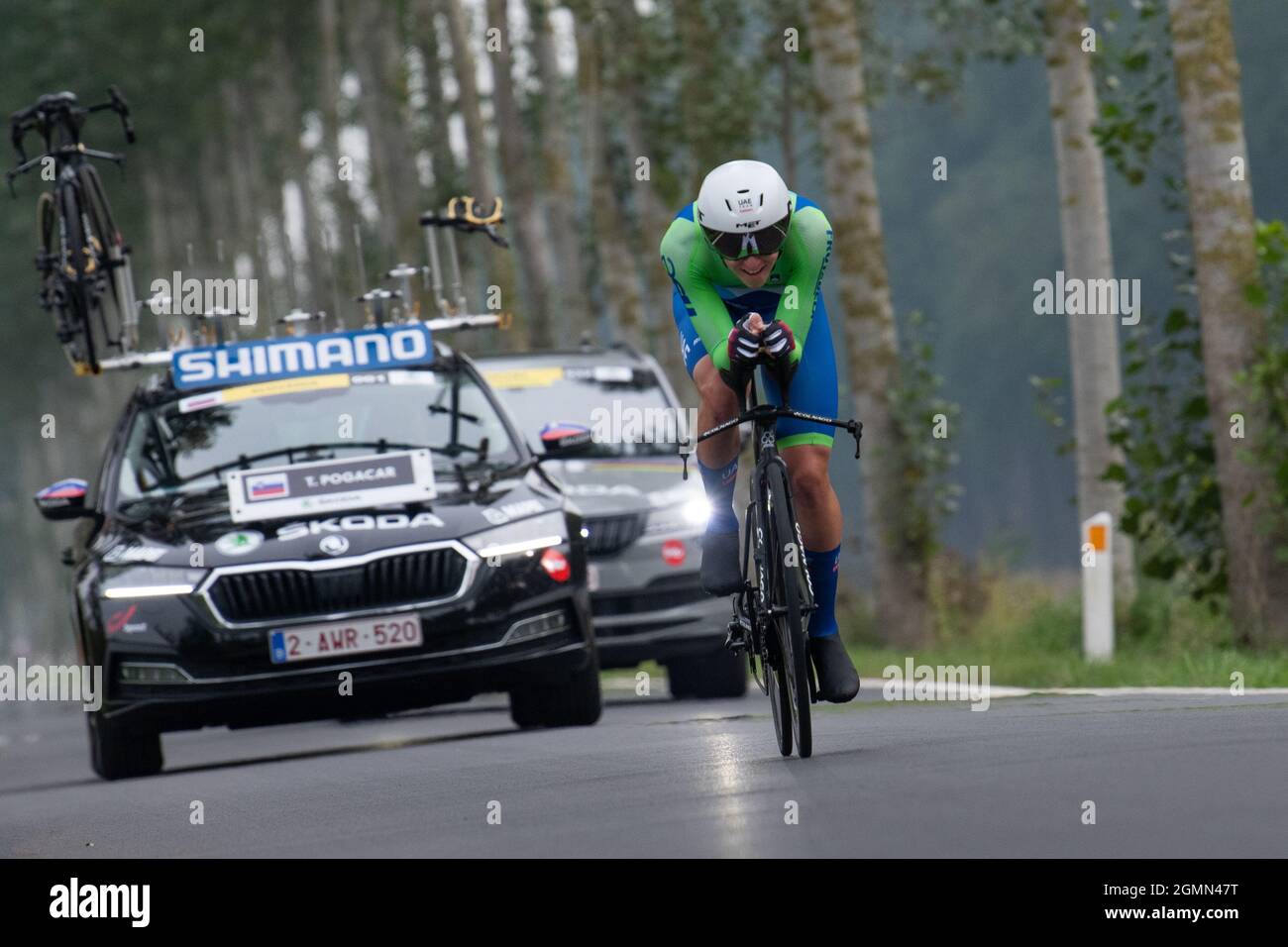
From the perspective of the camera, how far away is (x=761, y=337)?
27.5 ft

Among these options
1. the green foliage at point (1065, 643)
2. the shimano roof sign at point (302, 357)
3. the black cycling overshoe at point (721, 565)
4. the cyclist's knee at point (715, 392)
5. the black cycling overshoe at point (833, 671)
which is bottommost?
the green foliage at point (1065, 643)

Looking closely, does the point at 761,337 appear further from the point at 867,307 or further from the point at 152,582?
the point at 867,307

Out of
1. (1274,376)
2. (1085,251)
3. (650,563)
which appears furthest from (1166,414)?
(1085,251)

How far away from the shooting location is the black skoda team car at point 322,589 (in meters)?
10.9

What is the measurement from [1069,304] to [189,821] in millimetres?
12010

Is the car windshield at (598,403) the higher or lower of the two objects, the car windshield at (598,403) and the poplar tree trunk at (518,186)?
the lower

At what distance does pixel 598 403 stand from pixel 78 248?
385cm

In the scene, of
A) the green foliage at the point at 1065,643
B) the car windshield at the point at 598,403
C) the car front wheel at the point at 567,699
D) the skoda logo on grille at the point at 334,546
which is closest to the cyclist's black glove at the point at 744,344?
the skoda logo on grille at the point at 334,546

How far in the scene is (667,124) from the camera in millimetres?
32188

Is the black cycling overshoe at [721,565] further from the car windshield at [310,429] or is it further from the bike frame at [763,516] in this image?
the car windshield at [310,429]

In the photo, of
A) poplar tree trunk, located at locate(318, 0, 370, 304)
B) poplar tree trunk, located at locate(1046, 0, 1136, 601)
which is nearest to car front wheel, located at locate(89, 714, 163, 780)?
poplar tree trunk, located at locate(1046, 0, 1136, 601)

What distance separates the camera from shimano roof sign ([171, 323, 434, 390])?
12617 millimetres

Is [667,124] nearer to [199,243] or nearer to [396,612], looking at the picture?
[396,612]
